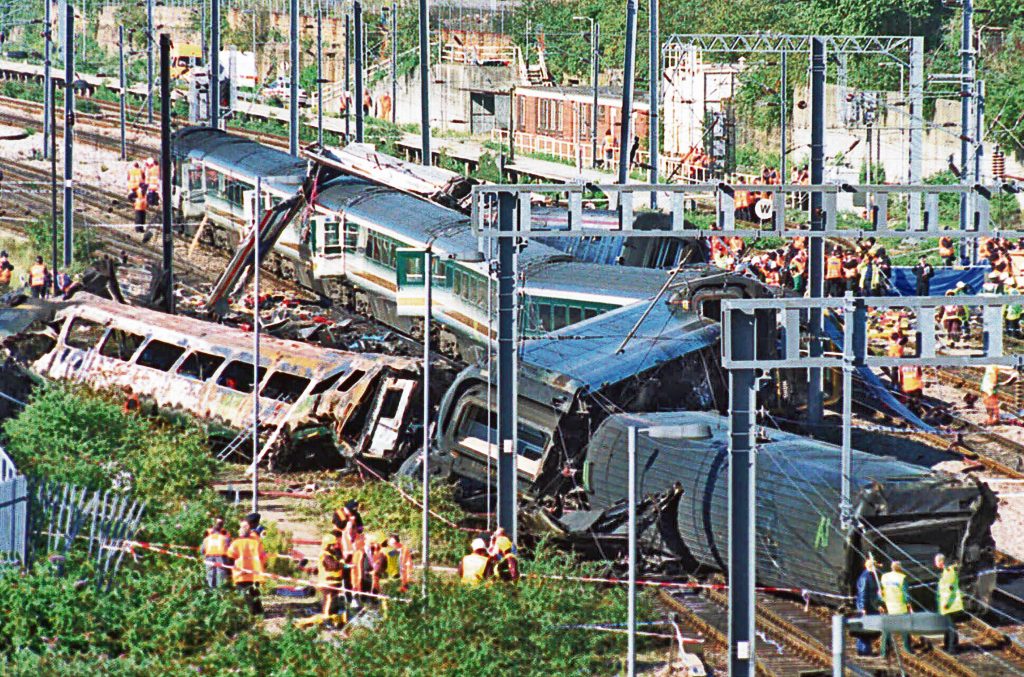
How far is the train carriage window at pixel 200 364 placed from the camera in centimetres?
3017

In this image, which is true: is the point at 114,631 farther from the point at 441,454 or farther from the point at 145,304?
the point at 145,304

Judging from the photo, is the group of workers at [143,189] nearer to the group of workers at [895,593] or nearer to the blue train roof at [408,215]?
the blue train roof at [408,215]

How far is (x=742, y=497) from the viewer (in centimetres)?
1606

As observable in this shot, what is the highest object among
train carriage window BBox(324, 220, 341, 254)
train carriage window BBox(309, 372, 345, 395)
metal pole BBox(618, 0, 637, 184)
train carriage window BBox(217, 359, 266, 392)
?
metal pole BBox(618, 0, 637, 184)

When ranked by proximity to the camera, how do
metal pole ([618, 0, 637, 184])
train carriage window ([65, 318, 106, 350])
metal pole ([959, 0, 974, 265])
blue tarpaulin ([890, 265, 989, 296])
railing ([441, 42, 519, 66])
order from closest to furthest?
1. train carriage window ([65, 318, 106, 350])
2. blue tarpaulin ([890, 265, 989, 296])
3. metal pole ([618, 0, 637, 184])
4. metal pole ([959, 0, 974, 265])
5. railing ([441, 42, 519, 66])

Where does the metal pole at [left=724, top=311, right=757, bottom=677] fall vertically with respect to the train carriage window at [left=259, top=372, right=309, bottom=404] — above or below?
above

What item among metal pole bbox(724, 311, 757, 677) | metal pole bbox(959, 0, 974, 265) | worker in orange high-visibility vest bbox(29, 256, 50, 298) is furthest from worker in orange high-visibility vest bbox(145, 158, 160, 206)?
metal pole bbox(724, 311, 757, 677)

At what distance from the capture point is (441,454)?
25.5m

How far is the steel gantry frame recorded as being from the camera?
52.0 feet

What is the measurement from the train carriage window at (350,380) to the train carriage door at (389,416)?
705 mm

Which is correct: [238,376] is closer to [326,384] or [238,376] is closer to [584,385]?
[326,384]

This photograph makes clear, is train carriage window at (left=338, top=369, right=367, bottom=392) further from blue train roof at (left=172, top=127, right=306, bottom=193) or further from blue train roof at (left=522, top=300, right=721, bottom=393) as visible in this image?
blue train roof at (left=172, top=127, right=306, bottom=193)

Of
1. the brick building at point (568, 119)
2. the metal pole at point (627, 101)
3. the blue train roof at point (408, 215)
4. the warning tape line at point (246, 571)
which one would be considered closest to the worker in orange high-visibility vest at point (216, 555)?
the warning tape line at point (246, 571)

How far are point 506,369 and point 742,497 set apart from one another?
540cm
